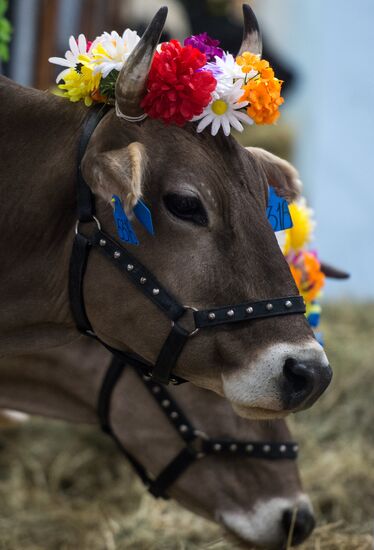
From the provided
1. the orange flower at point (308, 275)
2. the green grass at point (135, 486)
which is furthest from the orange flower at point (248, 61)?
the green grass at point (135, 486)

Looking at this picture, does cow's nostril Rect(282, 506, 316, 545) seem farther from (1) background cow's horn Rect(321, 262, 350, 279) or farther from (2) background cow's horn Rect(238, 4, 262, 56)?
(2) background cow's horn Rect(238, 4, 262, 56)

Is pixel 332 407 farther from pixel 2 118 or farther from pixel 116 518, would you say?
pixel 2 118

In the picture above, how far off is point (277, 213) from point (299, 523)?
1.32 meters

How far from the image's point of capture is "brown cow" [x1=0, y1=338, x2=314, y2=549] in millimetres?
3428

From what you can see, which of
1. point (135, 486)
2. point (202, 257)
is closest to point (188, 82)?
point (202, 257)

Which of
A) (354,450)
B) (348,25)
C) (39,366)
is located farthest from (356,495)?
(348,25)

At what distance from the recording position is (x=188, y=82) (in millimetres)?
2510

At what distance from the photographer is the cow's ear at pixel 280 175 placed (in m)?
2.94

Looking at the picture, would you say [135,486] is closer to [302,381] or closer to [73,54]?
[302,381]

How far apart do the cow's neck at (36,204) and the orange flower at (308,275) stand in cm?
106

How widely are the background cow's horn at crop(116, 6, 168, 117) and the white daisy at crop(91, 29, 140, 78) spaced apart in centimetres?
15

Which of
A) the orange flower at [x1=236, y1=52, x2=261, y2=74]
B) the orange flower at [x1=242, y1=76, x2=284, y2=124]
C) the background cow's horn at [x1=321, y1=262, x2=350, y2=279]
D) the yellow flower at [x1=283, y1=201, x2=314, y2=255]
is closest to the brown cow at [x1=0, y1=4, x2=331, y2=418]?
the orange flower at [x1=242, y1=76, x2=284, y2=124]

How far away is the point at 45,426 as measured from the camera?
18.8ft

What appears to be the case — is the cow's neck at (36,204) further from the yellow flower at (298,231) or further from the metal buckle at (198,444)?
the yellow flower at (298,231)
